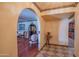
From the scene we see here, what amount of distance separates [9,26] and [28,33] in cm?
24

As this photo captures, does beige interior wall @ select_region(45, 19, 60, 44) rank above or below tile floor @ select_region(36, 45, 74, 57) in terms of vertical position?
above

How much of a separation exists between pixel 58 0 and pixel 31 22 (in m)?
0.41

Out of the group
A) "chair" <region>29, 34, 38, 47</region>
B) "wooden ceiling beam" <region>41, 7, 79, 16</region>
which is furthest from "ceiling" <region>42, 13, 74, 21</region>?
"chair" <region>29, 34, 38, 47</region>

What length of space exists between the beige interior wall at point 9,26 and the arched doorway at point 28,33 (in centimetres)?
5

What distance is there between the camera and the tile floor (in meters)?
1.36

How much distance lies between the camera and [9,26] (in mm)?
1265

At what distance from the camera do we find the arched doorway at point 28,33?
4.31ft

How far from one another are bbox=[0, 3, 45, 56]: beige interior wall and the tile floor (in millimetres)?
333

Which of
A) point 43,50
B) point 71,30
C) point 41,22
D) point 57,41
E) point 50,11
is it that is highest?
point 50,11

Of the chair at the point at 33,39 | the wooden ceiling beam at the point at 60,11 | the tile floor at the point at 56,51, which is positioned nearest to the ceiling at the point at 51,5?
the wooden ceiling beam at the point at 60,11

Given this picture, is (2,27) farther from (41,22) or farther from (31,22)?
(41,22)

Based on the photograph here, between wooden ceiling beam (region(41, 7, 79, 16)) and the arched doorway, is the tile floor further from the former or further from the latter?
wooden ceiling beam (region(41, 7, 79, 16))

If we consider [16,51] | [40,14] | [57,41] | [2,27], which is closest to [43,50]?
[57,41]

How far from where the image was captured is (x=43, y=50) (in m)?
1.40
